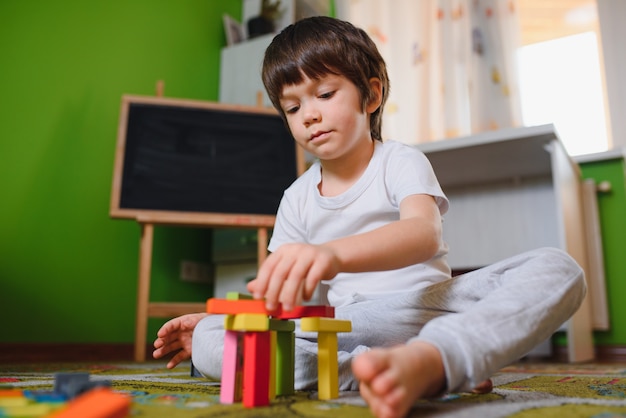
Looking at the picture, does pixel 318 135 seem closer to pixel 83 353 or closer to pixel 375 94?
pixel 375 94

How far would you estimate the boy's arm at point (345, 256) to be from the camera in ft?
1.62

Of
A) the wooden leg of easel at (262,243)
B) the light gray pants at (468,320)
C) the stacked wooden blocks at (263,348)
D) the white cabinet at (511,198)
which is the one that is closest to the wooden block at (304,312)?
the stacked wooden blocks at (263,348)

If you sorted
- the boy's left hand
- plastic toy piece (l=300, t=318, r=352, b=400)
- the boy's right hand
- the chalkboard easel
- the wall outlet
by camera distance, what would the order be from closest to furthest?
the boy's left hand < plastic toy piece (l=300, t=318, r=352, b=400) < the boy's right hand < the chalkboard easel < the wall outlet

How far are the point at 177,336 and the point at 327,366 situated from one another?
1.11ft

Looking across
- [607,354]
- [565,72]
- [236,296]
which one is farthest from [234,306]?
[565,72]

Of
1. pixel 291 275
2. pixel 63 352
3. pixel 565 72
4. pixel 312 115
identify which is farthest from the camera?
pixel 565 72

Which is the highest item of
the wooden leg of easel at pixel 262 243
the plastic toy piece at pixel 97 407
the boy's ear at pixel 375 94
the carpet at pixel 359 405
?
the boy's ear at pixel 375 94

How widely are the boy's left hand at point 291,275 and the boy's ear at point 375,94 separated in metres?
0.48

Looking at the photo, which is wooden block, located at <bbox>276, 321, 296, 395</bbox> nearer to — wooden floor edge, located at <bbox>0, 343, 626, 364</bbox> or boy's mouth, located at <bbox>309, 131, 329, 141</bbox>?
boy's mouth, located at <bbox>309, 131, 329, 141</bbox>

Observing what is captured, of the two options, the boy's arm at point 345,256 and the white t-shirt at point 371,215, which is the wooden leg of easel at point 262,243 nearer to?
the white t-shirt at point 371,215

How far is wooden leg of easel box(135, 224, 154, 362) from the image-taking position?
1.68m

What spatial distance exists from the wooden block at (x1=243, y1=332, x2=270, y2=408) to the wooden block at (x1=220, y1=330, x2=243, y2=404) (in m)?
0.03

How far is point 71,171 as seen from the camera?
1837 mm

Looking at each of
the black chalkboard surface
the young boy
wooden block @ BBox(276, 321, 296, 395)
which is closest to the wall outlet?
the black chalkboard surface
